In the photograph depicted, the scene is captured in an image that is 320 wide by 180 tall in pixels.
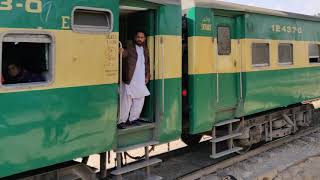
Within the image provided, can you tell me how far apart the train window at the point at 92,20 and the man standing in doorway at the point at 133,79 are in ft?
2.81

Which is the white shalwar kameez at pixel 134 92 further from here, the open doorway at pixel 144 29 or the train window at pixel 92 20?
the train window at pixel 92 20

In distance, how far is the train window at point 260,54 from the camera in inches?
328

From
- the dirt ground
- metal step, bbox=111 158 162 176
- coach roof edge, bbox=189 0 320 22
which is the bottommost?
the dirt ground

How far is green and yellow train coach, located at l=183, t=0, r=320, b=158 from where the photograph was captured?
693cm

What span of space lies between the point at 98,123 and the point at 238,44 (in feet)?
13.3

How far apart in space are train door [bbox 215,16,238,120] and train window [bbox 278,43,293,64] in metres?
1.86

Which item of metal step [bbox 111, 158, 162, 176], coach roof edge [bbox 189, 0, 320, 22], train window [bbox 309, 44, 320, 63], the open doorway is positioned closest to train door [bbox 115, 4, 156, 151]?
the open doorway

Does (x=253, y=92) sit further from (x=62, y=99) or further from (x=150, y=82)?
(x=62, y=99)

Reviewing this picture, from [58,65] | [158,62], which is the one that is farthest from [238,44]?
[58,65]

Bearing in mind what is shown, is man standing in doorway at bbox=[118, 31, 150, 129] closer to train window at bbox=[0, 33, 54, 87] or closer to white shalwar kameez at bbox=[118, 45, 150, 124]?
white shalwar kameez at bbox=[118, 45, 150, 124]

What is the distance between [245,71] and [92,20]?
4.03 m

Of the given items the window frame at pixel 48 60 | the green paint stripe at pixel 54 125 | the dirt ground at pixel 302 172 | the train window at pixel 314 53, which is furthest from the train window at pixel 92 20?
the train window at pixel 314 53

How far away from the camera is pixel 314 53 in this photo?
10.9m

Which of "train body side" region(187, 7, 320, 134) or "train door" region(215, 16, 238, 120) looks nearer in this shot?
"train body side" region(187, 7, 320, 134)
